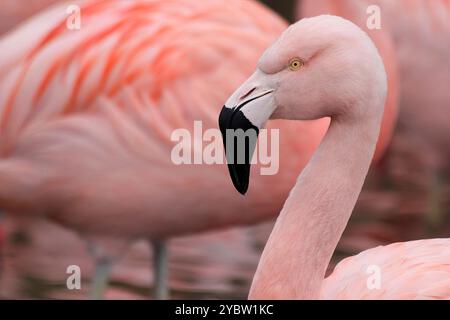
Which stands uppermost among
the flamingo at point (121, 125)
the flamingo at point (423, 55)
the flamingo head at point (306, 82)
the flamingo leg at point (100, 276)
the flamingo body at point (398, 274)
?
the flamingo at point (423, 55)

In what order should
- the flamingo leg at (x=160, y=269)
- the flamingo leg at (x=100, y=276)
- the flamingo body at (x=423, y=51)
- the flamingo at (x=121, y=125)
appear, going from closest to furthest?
the flamingo at (x=121, y=125) < the flamingo leg at (x=100, y=276) < the flamingo leg at (x=160, y=269) < the flamingo body at (x=423, y=51)

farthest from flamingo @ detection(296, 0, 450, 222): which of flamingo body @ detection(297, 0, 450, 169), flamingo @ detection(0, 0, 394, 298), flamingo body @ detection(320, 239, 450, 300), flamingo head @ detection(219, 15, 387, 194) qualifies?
flamingo head @ detection(219, 15, 387, 194)

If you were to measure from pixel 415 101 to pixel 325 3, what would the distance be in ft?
2.51

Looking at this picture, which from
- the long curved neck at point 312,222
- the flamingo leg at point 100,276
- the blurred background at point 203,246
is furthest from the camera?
the blurred background at point 203,246

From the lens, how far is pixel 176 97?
422cm

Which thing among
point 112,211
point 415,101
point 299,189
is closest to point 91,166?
point 112,211

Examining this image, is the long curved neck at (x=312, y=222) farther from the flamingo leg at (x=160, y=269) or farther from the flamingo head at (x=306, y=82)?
the flamingo leg at (x=160, y=269)

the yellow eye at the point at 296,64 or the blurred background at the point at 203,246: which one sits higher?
the blurred background at the point at 203,246

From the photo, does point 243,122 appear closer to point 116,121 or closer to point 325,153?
point 325,153

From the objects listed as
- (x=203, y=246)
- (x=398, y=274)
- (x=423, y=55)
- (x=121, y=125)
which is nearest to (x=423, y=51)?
(x=423, y=55)

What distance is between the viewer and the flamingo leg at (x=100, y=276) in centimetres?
433

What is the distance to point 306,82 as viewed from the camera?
284cm

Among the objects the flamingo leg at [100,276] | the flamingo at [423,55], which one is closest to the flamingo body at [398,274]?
the flamingo leg at [100,276]
